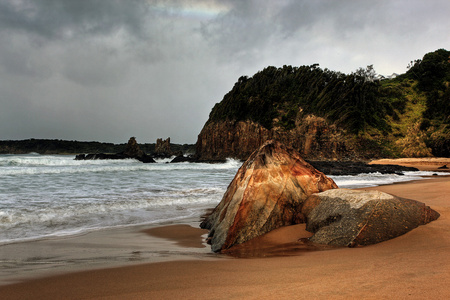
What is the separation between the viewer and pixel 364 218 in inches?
121

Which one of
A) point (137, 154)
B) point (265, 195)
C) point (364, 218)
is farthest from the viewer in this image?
point (137, 154)

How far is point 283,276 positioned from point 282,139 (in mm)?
49175

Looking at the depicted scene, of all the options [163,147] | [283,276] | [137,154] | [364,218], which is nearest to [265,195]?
[364,218]

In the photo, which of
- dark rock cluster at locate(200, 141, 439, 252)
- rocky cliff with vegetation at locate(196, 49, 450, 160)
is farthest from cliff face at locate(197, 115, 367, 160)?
dark rock cluster at locate(200, 141, 439, 252)

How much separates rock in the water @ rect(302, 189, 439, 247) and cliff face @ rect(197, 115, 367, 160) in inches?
1693

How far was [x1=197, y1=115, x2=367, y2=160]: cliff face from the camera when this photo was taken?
46.3 metres

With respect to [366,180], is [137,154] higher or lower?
higher

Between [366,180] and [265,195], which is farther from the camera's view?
[366,180]

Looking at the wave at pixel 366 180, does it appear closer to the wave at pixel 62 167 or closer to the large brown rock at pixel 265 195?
the large brown rock at pixel 265 195

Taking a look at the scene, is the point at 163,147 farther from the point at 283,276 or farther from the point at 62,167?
the point at 283,276

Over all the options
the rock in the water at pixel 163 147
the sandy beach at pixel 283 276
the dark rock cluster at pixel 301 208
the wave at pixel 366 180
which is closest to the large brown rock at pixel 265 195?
the dark rock cluster at pixel 301 208

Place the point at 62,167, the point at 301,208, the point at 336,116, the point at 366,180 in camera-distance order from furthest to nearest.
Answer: the point at 336,116, the point at 62,167, the point at 366,180, the point at 301,208

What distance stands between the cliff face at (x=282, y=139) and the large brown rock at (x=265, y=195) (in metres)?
41.8

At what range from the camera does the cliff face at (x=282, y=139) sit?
46312mm
